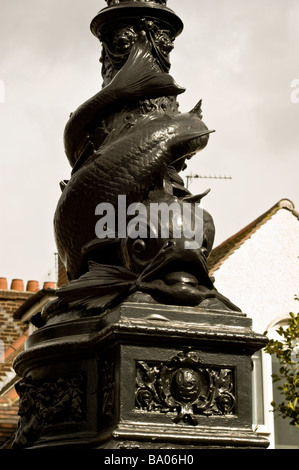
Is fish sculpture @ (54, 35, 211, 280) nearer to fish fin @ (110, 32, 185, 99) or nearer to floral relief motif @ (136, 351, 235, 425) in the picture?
fish fin @ (110, 32, 185, 99)

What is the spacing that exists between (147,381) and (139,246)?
77 centimetres

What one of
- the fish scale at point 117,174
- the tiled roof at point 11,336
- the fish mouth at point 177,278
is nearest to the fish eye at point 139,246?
the fish mouth at point 177,278

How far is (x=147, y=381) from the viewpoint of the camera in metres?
5.18

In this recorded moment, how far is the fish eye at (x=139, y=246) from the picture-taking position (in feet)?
18.2

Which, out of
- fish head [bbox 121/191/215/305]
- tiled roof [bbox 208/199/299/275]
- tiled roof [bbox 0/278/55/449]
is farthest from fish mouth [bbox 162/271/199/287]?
tiled roof [bbox 208/199/299/275]

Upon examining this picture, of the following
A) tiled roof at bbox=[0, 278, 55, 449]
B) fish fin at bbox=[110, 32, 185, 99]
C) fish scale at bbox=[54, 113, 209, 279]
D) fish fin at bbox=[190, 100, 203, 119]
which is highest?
tiled roof at bbox=[0, 278, 55, 449]

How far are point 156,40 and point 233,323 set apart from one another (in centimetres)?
193

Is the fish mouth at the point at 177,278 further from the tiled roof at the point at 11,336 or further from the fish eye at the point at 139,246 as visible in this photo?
the tiled roof at the point at 11,336

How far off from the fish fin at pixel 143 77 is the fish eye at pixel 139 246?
1.06m

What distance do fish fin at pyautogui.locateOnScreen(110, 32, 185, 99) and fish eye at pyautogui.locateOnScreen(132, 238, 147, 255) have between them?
106 cm

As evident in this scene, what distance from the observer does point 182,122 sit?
20.1 ft

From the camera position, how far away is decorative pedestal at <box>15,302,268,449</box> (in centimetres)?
512
